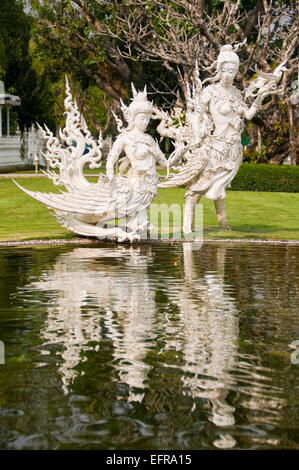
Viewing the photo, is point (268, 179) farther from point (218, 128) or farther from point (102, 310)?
point (102, 310)

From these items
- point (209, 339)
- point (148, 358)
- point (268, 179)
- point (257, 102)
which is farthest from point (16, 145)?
point (148, 358)

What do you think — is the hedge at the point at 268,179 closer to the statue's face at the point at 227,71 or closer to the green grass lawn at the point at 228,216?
the green grass lawn at the point at 228,216

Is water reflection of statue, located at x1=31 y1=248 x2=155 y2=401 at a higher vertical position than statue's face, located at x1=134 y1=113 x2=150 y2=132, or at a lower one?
lower

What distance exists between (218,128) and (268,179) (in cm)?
1502

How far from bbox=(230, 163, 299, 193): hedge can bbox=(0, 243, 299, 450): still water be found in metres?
18.5

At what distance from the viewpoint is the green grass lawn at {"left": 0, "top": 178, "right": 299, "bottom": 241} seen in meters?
14.8

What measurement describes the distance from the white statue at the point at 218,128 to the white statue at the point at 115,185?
70 centimetres

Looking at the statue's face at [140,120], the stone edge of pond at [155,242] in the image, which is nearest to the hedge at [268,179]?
the stone edge of pond at [155,242]

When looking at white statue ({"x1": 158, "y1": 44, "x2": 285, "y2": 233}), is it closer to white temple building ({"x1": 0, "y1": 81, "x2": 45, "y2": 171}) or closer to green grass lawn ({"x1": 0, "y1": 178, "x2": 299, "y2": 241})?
green grass lawn ({"x1": 0, "y1": 178, "x2": 299, "y2": 241})

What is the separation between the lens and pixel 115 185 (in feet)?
43.4

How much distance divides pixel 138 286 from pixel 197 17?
1892cm

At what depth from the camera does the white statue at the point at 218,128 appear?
545 inches

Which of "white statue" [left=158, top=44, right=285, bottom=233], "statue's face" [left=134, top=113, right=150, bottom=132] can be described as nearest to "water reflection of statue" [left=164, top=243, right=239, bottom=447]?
"statue's face" [left=134, top=113, right=150, bottom=132]

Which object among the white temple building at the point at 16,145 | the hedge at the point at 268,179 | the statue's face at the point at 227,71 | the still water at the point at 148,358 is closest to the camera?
the still water at the point at 148,358
